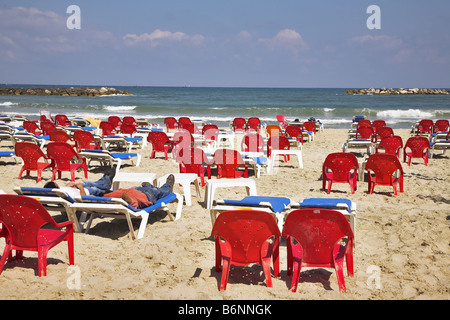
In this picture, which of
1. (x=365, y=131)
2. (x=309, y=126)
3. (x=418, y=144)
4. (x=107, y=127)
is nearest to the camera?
(x=418, y=144)

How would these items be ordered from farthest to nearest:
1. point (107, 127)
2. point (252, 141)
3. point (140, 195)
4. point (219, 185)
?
point (107, 127)
point (252, 141)
point (219, 185)
point (140, 195)

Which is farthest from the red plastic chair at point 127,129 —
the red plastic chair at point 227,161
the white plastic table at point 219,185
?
the white plastic table at point 219,185

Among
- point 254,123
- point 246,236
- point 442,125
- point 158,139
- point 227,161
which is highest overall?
point 254,123

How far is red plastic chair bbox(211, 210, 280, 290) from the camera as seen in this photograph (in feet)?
11.9

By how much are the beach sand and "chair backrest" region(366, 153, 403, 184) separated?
0.54 m

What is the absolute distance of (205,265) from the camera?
4.25 meters

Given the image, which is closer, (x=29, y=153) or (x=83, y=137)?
(x=29, y=153)

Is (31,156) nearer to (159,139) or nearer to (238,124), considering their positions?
(159,139)

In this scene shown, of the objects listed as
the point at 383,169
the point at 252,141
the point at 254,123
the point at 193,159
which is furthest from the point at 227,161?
the point at 254,123

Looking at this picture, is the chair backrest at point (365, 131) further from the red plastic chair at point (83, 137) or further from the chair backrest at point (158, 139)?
the red plastic chair at point (83, 137)

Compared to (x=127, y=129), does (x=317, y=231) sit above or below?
below

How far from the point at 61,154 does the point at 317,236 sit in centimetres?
563
